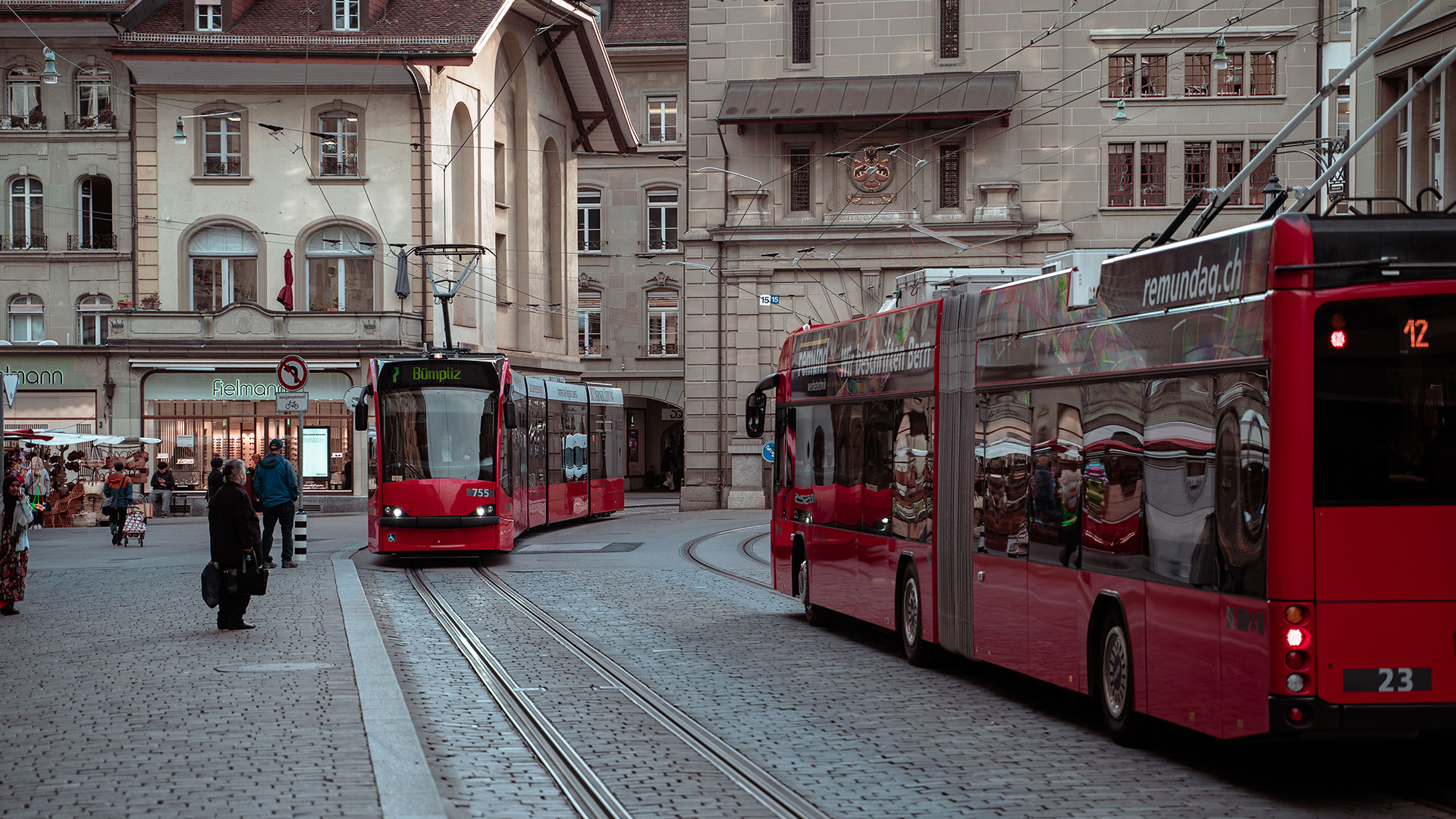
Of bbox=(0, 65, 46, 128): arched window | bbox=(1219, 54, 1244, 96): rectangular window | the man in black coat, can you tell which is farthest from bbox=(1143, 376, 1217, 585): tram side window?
bbox=(0, 65, 46, 128): arched window

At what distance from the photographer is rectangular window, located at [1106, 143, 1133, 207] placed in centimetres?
4481

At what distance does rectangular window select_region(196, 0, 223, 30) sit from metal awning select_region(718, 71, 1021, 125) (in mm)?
13398

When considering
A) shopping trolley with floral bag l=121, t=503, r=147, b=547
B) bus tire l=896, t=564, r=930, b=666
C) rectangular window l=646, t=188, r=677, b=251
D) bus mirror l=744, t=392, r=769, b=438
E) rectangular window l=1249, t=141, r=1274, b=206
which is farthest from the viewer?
rectangular window l=646, t=188, r=677, b=251

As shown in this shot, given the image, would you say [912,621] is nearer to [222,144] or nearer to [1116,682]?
[1116,682]

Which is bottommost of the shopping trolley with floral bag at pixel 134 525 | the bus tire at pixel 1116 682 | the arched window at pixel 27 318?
the shopping trolley with floral bag at pixel 134 525

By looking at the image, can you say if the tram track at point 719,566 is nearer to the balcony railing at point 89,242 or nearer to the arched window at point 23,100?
the balcony railing at point 89,242

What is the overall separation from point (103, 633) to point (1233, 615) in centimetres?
1099

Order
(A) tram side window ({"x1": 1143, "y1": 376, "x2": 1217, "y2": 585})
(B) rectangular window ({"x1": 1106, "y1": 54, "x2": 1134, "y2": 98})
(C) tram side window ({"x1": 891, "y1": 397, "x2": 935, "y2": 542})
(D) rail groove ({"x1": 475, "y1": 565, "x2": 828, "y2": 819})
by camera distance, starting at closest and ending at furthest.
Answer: (D) rail groove ({"x1": 475, "y1": 565, "x2": 828, "y2": 819})
(A) tram side window ({"x1": 1143, "y1": 376, "x2": 1217, "y2": 585})
(C) tram side window ({"x1": 891, "y1": 397, "x2": 935, "y2": 542})
(B) rectangular window ({"x1": 1106, "y1": 54, "x2": 1134, "y2": 98})

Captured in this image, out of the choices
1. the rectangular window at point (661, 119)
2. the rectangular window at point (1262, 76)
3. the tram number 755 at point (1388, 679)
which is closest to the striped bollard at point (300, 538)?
the tram number 755 at point (1388, 679)

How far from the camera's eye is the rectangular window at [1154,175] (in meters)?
44.5

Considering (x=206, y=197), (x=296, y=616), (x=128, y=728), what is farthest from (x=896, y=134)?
(x=128, y=728)

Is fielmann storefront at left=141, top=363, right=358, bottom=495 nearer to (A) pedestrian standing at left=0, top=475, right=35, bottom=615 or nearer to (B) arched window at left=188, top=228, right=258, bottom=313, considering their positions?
(B) arched window at left=188, top=228, right=258, bottom=313

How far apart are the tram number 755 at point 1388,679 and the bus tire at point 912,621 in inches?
228

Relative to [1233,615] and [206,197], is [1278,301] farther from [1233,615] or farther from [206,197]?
[206,197]
